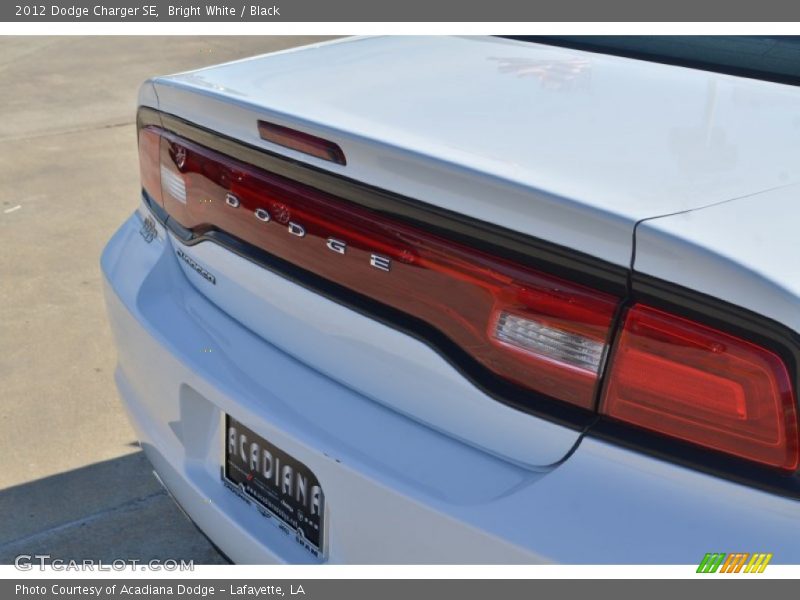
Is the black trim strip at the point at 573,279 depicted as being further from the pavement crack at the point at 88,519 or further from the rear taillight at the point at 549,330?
the pavement crack at the point at 88,519

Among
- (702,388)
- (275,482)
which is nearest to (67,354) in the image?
(275,482)

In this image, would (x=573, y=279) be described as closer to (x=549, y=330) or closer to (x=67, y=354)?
(x=549, y=330)

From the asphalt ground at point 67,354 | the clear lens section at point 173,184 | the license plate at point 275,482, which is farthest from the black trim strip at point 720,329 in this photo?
the asphalt ground at point 67,354

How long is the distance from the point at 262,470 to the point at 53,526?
1239 mm

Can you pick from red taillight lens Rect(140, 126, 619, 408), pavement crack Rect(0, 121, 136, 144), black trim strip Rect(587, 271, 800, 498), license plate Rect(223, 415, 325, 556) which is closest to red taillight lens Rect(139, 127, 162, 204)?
red taillight lens Rect(140, 126, 619, 408)

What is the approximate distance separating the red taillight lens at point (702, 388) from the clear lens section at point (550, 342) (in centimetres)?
4

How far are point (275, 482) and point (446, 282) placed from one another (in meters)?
0.59

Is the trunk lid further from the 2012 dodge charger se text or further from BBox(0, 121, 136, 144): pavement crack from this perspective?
BBox(0, 121, 136, 144): pavement crack

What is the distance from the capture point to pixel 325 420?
6.24 ft

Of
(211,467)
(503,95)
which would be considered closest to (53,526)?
(211,467)

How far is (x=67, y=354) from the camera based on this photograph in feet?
13.2

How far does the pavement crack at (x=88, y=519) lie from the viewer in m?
2.97

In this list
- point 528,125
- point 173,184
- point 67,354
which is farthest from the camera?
point 67,354

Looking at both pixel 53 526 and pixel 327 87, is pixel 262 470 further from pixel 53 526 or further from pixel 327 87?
pixel 53 526
